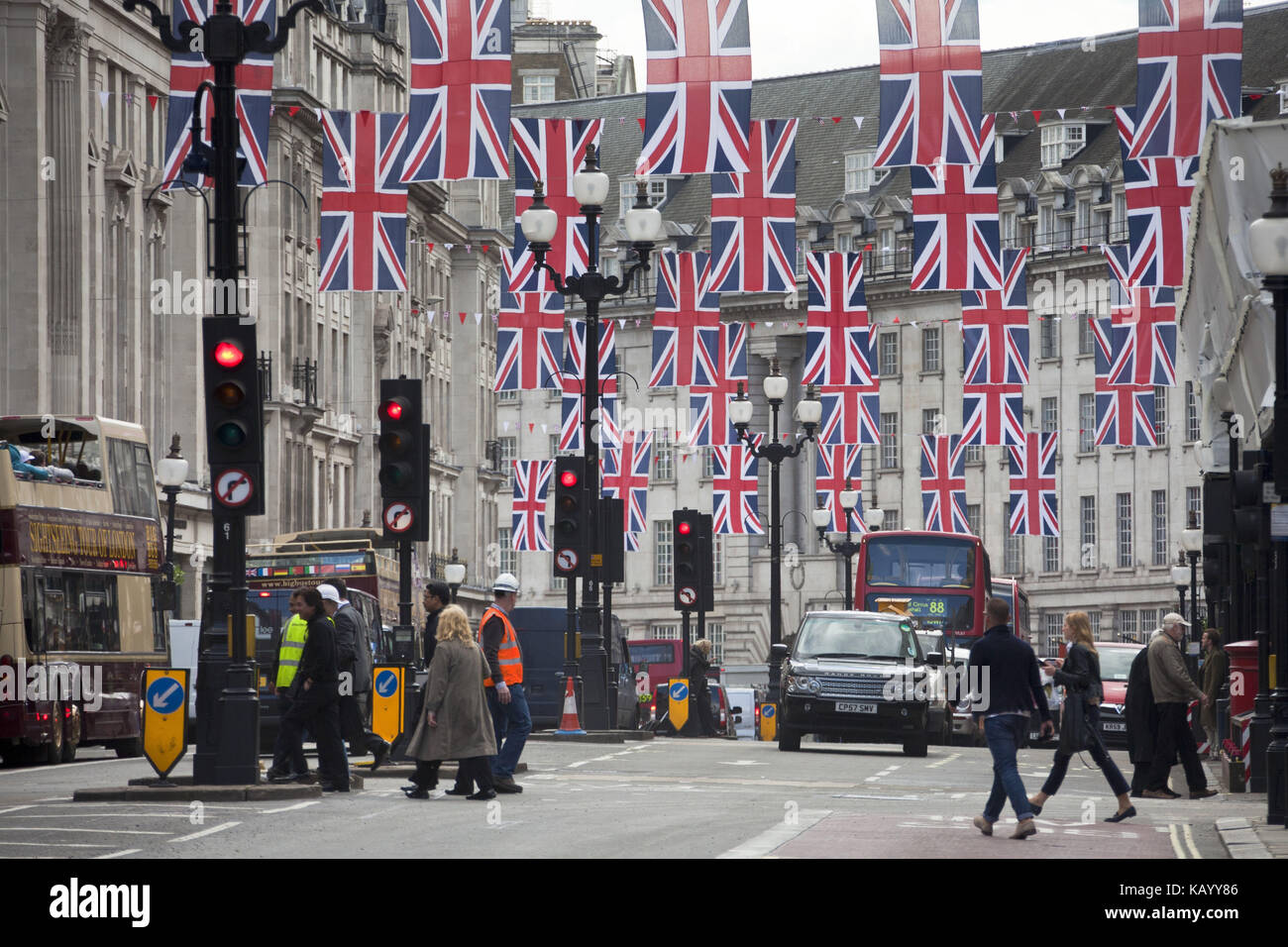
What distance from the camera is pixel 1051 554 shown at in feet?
307

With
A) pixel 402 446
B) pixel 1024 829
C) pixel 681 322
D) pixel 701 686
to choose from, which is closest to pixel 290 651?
pixel 402 446

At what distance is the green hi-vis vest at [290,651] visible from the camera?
20875 mm

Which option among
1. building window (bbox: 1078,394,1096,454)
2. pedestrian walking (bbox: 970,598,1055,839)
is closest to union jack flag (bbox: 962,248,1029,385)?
pedestrian walking (bbox: 970,598,1055,839)

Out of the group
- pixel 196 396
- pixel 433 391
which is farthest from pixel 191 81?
pixel 433 391

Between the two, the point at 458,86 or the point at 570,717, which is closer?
the point at 458,86

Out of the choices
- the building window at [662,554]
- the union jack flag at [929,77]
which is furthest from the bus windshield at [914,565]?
the building window at [662,554]

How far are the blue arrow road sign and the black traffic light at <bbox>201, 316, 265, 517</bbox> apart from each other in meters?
1.60

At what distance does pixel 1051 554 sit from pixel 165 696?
7644 cm

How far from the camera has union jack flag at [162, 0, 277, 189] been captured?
3089cm

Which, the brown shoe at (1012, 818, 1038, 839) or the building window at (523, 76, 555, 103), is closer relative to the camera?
the brown shoe at (1012, 818, 1038, 839)

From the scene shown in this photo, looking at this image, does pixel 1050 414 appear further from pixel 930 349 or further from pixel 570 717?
pixel 570 717

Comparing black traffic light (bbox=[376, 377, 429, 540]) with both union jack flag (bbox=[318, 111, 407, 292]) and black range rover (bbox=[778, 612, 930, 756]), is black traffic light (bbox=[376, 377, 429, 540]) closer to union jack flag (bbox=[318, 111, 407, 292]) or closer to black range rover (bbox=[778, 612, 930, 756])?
black range rover (bbox=[778, 612, 930, 756])

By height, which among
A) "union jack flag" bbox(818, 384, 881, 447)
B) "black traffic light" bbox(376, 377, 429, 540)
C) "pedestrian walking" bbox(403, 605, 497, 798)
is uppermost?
"union jack flag" bbox(818, 384, 881, 447)
